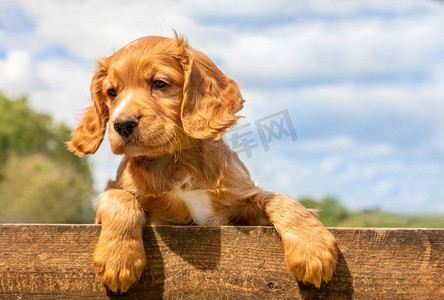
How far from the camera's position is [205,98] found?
10.0ft

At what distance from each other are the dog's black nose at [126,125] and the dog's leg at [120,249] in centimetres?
40

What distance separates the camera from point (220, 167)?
303 centimetres

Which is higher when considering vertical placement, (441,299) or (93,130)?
(93,130)

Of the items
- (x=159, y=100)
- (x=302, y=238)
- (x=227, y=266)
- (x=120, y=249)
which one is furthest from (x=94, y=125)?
(x=302, y=238)

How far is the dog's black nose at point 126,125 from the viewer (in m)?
2.77

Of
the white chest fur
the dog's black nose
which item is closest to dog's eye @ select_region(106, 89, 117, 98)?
the dog's black nose

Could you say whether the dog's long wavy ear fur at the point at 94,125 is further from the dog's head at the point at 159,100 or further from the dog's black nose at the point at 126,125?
the dog's black nose at the point at 126,125

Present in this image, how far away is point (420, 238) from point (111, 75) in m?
2.04

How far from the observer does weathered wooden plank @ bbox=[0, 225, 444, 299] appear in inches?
106

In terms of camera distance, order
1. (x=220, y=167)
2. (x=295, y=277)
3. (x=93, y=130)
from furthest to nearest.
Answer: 1. (x=93, y=130)
2. (x=220, y=167)
3. (x=295, y=277)

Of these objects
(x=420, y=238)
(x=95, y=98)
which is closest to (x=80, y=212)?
(x=95, y=98)

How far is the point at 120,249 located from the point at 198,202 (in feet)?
1.99

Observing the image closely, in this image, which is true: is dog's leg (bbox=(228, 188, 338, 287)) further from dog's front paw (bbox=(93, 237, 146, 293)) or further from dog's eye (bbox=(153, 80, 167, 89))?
dog's eye (bbox=(153, 80, 167, 89))

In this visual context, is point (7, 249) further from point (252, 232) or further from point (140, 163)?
point (252, 232)
